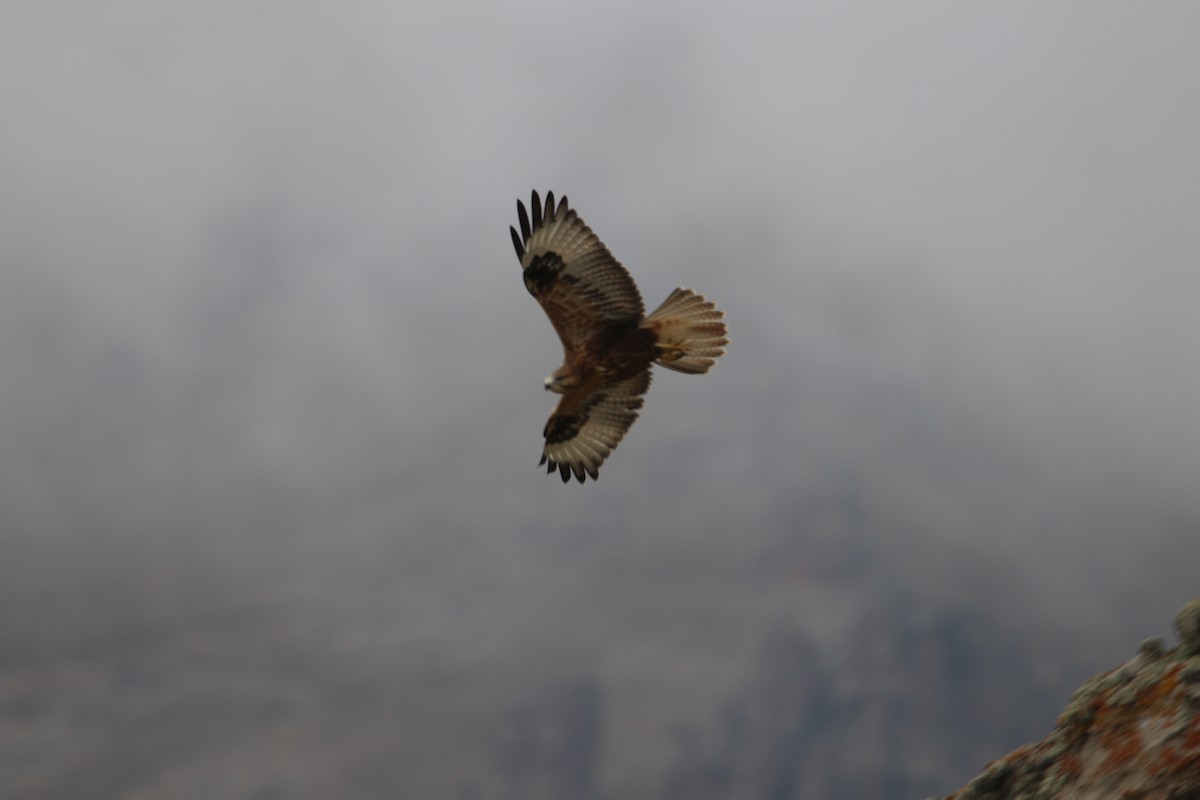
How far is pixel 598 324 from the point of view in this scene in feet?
48.9

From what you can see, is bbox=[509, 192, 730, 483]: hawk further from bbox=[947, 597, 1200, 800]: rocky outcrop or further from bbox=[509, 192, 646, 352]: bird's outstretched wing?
bbox=[947, 597, 1200, 800]: rocky outcrop

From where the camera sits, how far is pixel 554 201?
47.9 feet

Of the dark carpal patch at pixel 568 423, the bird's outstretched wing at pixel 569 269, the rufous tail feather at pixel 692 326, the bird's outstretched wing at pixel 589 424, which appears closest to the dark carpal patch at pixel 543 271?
the bird's outstretched wing at pixel 569 269

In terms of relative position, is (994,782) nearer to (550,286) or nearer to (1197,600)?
(1197,600)

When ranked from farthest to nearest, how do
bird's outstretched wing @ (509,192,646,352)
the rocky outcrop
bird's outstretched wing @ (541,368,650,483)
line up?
1. bird's outstretched wing @ (541,368,650,483)
2. bird's outstretched wing @ (509,192,646,352)
3. the rocky outcrop

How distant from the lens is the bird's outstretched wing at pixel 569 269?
1440cm

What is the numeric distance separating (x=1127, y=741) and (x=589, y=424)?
12.4 meters

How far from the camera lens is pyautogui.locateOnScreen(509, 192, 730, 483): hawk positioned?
1448 cm

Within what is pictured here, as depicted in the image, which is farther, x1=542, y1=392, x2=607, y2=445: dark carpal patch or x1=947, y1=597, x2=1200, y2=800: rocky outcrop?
x1=542, y1=392, x2=607, y2=445: dark carpal patch

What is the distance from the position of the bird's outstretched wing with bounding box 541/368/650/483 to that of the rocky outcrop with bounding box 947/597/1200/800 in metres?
11.2

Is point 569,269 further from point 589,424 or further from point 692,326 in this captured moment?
point 589,424

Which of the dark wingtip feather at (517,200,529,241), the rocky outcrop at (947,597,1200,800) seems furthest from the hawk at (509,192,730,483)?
the rocky outcrop at (947,597,1200,800)

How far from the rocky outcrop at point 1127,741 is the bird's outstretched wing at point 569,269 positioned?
10.0 m

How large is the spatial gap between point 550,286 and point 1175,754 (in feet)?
36.6
